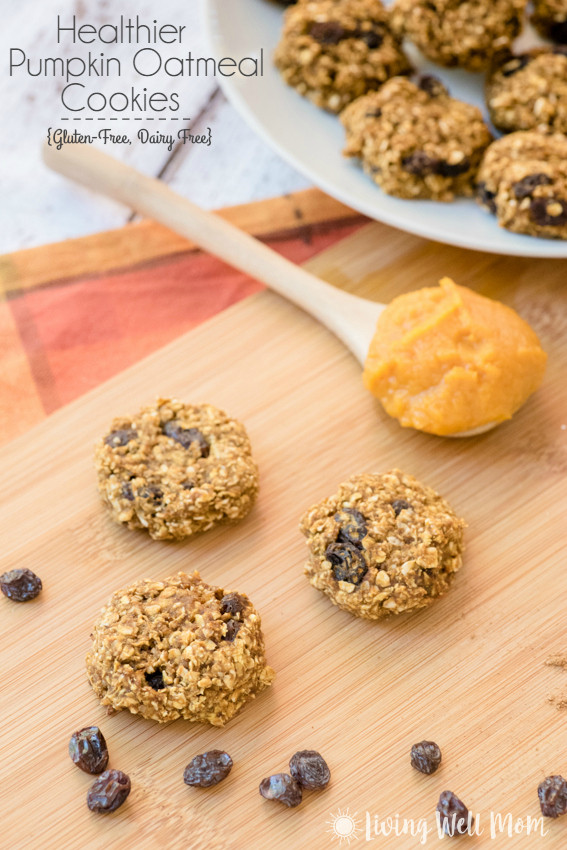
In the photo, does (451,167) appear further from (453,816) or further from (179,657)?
(453,816)

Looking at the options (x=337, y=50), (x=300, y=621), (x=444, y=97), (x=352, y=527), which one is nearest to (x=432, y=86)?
(x=444, y=97)

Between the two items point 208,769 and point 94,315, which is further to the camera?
point 94,315

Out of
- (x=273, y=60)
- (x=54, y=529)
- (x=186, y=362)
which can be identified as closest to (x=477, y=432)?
(x=186, y=362)

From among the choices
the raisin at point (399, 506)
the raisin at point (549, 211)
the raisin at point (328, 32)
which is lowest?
the raisin at point (399, 506)

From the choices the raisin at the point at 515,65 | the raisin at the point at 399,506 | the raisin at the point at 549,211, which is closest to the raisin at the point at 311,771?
the raisin at the point at 399,506

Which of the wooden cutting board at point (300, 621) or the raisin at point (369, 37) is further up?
the raisin at point (369, 37)

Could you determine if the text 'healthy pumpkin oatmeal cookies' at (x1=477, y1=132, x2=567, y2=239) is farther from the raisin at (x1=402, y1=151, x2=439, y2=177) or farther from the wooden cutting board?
the wooden cutting board

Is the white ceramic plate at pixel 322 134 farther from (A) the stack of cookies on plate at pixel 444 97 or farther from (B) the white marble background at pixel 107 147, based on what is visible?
(B) the white marble background at pixel 107 147
